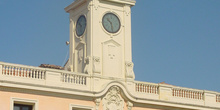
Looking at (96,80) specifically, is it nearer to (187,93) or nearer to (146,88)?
(146,88)

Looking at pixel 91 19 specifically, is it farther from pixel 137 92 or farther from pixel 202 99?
pixel 202 99

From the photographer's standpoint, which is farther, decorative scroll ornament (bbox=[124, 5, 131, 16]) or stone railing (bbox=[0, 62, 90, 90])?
decorative scroll ornament (bbox=[124, 5, 131, 16])

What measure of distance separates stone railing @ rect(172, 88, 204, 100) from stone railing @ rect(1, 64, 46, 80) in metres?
9.20

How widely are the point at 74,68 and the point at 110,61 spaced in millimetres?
2661

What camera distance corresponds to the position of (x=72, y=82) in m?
44.3

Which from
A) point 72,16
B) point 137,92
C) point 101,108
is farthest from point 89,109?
point 72,16

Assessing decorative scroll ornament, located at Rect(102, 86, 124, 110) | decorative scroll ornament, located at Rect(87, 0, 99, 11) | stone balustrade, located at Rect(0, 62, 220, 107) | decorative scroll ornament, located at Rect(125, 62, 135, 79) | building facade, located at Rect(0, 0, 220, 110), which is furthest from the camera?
decorative scroll ornament, located at Rect(87, 0, 99, 11)

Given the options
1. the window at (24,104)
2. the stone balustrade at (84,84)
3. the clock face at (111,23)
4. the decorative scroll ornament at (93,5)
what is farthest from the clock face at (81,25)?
the window at (24,104)

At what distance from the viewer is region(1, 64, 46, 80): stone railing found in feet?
138

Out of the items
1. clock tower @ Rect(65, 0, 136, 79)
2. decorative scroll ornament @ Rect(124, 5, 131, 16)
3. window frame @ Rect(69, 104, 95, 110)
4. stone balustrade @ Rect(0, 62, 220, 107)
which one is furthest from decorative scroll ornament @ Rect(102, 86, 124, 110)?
decorative scroll ornament @ Rect(124, 5, 131, 16)

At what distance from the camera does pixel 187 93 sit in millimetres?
48094

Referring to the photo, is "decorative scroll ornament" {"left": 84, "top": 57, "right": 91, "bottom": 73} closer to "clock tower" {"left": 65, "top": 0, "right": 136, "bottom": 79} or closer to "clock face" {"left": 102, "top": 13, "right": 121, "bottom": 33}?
"clock tower" {"left": 65, "top": 0, "right": 136, "bottom": 79}

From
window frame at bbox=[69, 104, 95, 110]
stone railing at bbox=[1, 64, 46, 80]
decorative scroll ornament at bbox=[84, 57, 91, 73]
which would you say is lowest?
window frame at bbox=[69, 104, 95, 110]

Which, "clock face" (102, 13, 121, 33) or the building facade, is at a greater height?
"clock face" (102, 13, 121, 33)
